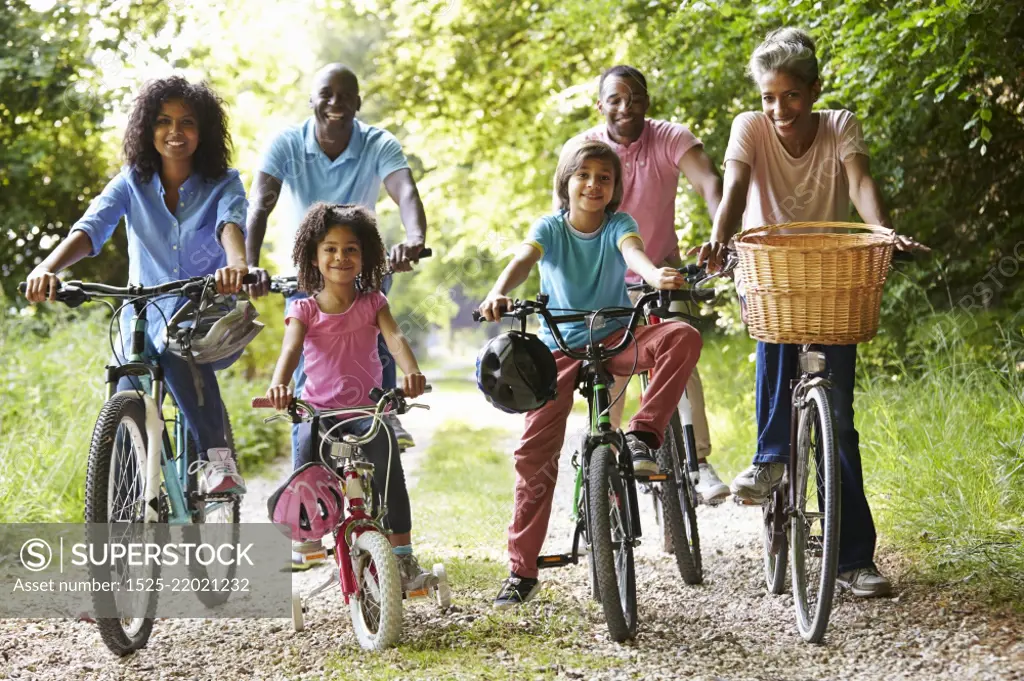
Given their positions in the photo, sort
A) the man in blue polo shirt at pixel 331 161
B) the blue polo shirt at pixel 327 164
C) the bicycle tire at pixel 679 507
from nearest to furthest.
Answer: the bicycle tire at pixel 679 507
the man in blue polo shirt at pixel 331 161
the blue polo shirt at pixel 327 164

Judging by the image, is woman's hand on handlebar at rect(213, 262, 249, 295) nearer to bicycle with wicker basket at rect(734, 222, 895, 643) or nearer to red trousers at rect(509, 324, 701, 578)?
red trousers at rect(509, 324, 701, 578)

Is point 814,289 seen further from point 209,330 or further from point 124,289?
point 124,289

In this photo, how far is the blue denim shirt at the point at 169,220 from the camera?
4270mm

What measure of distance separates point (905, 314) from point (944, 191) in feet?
2.74

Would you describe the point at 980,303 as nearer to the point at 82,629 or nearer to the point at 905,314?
the point at 905,314

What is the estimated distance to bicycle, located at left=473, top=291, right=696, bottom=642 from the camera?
12.2ft

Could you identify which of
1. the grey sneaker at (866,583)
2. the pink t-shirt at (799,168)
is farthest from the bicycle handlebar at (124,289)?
the grey sneaker at (866,583)

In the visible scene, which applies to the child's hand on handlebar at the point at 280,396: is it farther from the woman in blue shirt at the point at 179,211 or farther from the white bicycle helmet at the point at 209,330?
the woman in blue shirt at the point at 179,211

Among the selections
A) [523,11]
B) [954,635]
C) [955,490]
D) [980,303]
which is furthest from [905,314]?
[523,11]

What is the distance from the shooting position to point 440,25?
12789 millimetres

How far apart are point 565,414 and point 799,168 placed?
1.22m

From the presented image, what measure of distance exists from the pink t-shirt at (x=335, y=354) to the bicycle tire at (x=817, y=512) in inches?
60.4

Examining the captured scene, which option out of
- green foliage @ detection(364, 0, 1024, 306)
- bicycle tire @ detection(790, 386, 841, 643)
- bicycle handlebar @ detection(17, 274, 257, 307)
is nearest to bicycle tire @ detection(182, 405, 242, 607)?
bicycle handlebar @ detection(17, 274, 257, 307)

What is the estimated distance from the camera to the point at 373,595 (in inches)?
151
